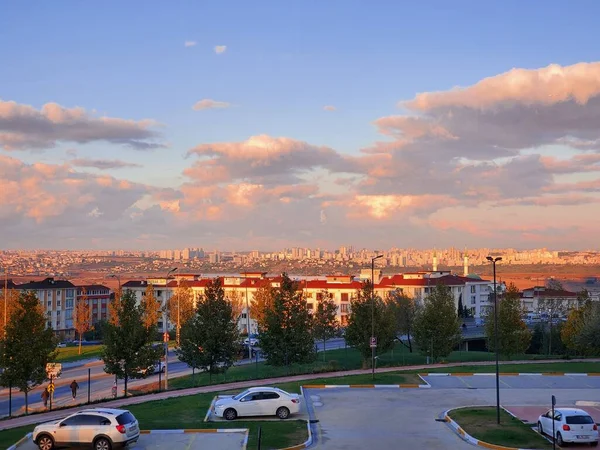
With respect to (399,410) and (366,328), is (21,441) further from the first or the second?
(366,328)

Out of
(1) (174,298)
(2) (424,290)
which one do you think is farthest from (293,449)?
(2) (424,290)

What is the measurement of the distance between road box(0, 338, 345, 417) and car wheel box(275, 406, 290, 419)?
1606cm

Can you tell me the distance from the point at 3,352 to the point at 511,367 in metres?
33.9

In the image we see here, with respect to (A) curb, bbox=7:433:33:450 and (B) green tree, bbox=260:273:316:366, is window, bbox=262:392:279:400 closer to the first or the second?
(A) curb, bbox=7:433:33:450

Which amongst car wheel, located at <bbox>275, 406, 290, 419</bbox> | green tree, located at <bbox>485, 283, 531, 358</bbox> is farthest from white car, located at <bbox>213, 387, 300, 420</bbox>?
green tree, located at <bbox>485, 283, 531, 358</bbox>

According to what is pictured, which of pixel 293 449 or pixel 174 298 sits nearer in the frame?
pixel 293 449

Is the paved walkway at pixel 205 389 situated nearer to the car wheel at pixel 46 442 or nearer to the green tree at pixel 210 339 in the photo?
the green tree at pixel 210 339

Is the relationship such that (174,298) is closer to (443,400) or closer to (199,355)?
(199,355)

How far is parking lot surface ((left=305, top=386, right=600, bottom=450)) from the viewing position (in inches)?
995

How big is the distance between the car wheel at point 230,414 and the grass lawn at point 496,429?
9.61 m

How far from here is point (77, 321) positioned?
96.2 m

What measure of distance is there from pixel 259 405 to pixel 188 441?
529 cm

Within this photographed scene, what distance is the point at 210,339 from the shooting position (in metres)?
47.4

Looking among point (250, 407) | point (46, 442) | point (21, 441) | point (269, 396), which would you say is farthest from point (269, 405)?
point (21, 441)
